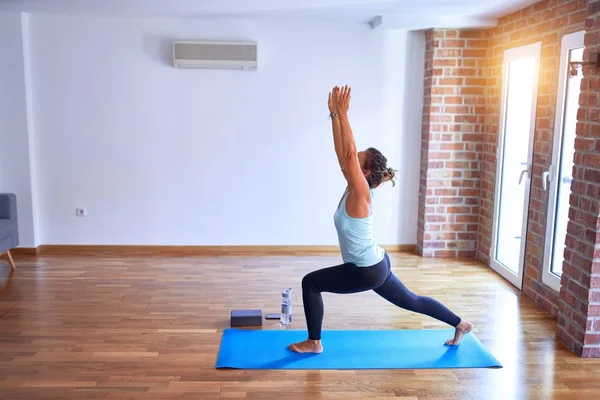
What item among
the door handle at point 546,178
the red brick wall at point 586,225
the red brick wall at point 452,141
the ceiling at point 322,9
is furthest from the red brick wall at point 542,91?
the red brick wall at point 586,225

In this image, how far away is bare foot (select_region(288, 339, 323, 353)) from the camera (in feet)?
10.7

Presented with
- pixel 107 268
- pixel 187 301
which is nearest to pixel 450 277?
pixel 187 301

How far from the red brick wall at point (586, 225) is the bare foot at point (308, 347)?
1465 millimetres

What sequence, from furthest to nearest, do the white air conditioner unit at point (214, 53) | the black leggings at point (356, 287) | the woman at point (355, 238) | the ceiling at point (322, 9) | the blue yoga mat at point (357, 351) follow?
the white air conditioner unit at point (214, 53) < the ceiling at point (322, 9) < the blue yoga mat at point (357, 351) < the black leggings at point (356, 287) < the woman at point (355, 238)

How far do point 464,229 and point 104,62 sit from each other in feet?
11.9

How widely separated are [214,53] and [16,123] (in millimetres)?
1853

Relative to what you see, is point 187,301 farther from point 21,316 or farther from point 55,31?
point 55,31

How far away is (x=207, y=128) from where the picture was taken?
5309mm

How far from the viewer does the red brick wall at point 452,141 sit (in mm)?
5113

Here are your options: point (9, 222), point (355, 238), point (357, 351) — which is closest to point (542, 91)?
point (355, 238)

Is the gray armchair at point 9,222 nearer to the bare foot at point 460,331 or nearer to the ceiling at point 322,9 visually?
the ceiling at point 322,9

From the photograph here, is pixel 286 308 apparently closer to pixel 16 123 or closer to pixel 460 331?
pixel 460 331

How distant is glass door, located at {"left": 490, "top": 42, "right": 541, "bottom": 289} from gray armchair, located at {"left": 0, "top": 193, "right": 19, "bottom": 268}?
13.3ft

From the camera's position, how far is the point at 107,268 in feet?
16.1
